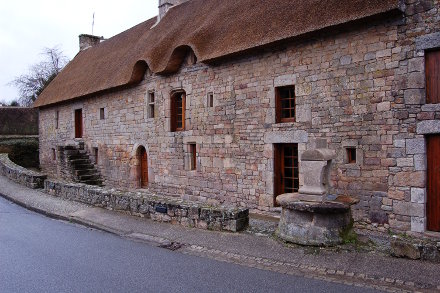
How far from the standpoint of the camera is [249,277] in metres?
5.42

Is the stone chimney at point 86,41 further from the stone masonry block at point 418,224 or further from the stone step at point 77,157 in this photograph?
the stone masonry block at point 418,224

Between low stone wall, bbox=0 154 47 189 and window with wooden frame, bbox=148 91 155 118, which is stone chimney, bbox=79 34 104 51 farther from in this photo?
window with wooden frame, bbox=148 91 155 118

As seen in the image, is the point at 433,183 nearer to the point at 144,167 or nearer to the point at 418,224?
the point at 418,224

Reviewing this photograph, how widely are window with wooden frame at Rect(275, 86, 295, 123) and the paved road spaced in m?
4.81

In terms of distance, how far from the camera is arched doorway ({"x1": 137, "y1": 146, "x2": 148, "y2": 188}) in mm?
14812

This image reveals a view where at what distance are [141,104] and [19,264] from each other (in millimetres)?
9022

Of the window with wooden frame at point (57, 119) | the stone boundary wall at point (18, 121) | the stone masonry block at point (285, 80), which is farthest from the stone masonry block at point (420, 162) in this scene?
the stone boundary wall at point (18, 121)

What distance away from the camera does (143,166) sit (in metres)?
14.9

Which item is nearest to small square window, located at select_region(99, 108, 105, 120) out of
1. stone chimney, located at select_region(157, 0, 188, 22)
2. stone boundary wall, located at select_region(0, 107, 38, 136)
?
stone chimney, located at select_region(157, 0, 188, 22)

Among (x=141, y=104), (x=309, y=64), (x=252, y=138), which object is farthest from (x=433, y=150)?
(x=141, y=104)

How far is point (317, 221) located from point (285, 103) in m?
4.27

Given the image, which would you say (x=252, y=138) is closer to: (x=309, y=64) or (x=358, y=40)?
(x=309, y=64)

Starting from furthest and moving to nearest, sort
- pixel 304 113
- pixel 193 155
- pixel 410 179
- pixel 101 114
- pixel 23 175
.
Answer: pixel 101 114 → pixel 23 175 → pixel 193 155 → pixel 304 113 → pixel 410 179

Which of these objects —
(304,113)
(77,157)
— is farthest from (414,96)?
(77,157)
